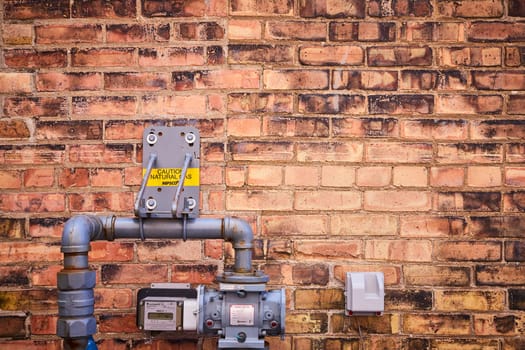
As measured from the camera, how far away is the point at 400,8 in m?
1.97

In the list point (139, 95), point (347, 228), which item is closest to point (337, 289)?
point (347, 228)

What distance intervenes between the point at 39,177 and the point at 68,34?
1.70ft

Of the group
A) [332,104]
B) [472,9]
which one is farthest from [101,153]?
[472,9]

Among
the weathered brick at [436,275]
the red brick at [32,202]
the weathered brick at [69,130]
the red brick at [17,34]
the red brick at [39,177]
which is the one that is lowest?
the weathered brick at [436,275]

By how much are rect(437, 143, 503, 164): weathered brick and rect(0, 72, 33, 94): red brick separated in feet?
4.82

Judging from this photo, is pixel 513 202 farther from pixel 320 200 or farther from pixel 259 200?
pixel 259 200

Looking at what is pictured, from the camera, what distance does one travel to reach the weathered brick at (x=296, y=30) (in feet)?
6.46

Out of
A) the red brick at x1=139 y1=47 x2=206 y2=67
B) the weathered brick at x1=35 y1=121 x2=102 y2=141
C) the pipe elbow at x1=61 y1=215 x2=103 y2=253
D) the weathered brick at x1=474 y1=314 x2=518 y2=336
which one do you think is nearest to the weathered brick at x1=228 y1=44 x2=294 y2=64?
the red brick at x1=139 y1=47 x2=206 y2=67

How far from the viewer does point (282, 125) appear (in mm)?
1954

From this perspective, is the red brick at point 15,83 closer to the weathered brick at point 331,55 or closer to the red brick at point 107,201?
the red brick at point 107,201

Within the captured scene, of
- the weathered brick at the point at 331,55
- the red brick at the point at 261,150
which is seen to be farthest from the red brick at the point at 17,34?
the weathered brick at the point at 331,55

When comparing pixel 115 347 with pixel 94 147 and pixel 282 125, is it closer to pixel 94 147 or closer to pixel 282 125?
pixel 94 147

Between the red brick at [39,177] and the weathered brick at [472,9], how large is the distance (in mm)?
1493

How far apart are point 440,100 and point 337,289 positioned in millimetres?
759
